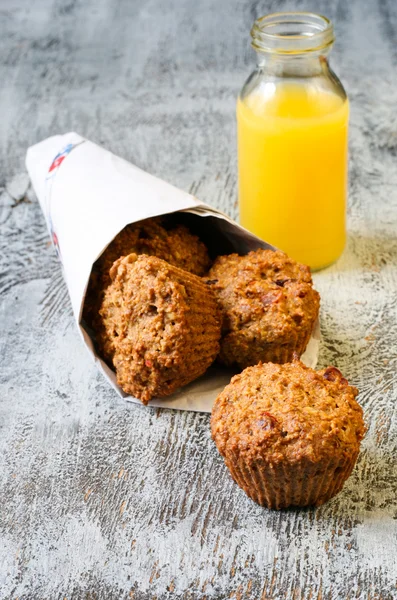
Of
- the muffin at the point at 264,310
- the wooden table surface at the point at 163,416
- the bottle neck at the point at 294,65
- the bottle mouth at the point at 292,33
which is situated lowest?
the wooden table surface at the point at 163,416

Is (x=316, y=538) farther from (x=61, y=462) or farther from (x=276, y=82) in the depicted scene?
(x=276, y=82)

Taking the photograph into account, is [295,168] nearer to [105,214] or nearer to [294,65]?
[294,65]

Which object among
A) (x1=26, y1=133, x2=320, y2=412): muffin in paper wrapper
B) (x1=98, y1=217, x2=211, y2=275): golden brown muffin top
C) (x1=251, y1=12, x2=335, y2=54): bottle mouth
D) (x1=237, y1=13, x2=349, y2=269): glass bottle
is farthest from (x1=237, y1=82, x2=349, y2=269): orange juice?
Answer: (x1=98, y1=217, x2=211, y2=275): golden brown muffin top

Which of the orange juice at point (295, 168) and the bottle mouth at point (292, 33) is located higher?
the bottle mouth at point (292, 33)

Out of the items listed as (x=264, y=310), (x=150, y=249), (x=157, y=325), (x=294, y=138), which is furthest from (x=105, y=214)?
(x=294, y=138)

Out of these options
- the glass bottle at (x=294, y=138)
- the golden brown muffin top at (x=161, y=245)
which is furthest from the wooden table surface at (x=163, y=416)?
the golden brown muffin top at (x=161, y=245)

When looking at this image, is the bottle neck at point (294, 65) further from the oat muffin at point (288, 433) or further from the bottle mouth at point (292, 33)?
the oat muffin at point (288, 433)

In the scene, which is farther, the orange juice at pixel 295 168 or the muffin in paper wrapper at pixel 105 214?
the orange juice at pixel 295 168
